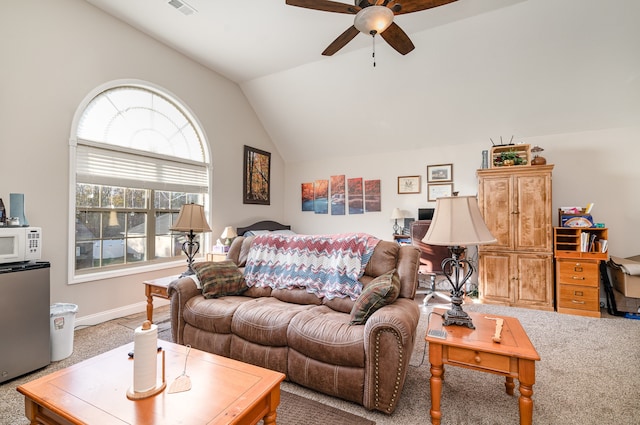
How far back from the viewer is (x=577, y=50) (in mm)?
3443

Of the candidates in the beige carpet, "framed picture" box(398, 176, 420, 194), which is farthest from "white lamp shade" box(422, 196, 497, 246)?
"framed picture" box(398, 176, 420, 194)

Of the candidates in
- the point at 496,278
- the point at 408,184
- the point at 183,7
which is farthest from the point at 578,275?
the point at 183,7

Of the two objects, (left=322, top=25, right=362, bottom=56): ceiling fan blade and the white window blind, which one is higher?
(left=322, top=25, right=362, bottom=56): ceiling fan blade

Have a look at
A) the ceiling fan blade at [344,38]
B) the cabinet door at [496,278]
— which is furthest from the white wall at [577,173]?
the ceiling fan blade at [344,38]

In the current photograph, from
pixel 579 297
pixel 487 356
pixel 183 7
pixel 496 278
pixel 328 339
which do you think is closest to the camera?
pixel 487 356

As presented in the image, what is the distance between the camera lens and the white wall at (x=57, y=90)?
2670 mm

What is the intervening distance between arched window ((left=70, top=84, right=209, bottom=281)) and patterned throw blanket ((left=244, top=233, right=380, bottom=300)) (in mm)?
1829

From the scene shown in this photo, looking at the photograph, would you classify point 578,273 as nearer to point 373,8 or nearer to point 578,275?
point 578,275

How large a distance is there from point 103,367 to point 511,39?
4921mm

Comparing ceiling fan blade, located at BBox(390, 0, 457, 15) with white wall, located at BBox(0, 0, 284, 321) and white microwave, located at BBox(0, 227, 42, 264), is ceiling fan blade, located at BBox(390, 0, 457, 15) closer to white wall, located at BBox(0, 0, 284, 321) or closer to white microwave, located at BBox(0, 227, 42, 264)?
white wall, located at BBox(0, 0, 284, 321)

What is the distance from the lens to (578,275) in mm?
3549

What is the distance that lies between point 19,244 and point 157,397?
6.48 ft

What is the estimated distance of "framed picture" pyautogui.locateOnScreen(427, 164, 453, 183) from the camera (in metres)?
4.96

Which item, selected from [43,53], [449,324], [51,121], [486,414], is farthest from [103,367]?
[43,53]
